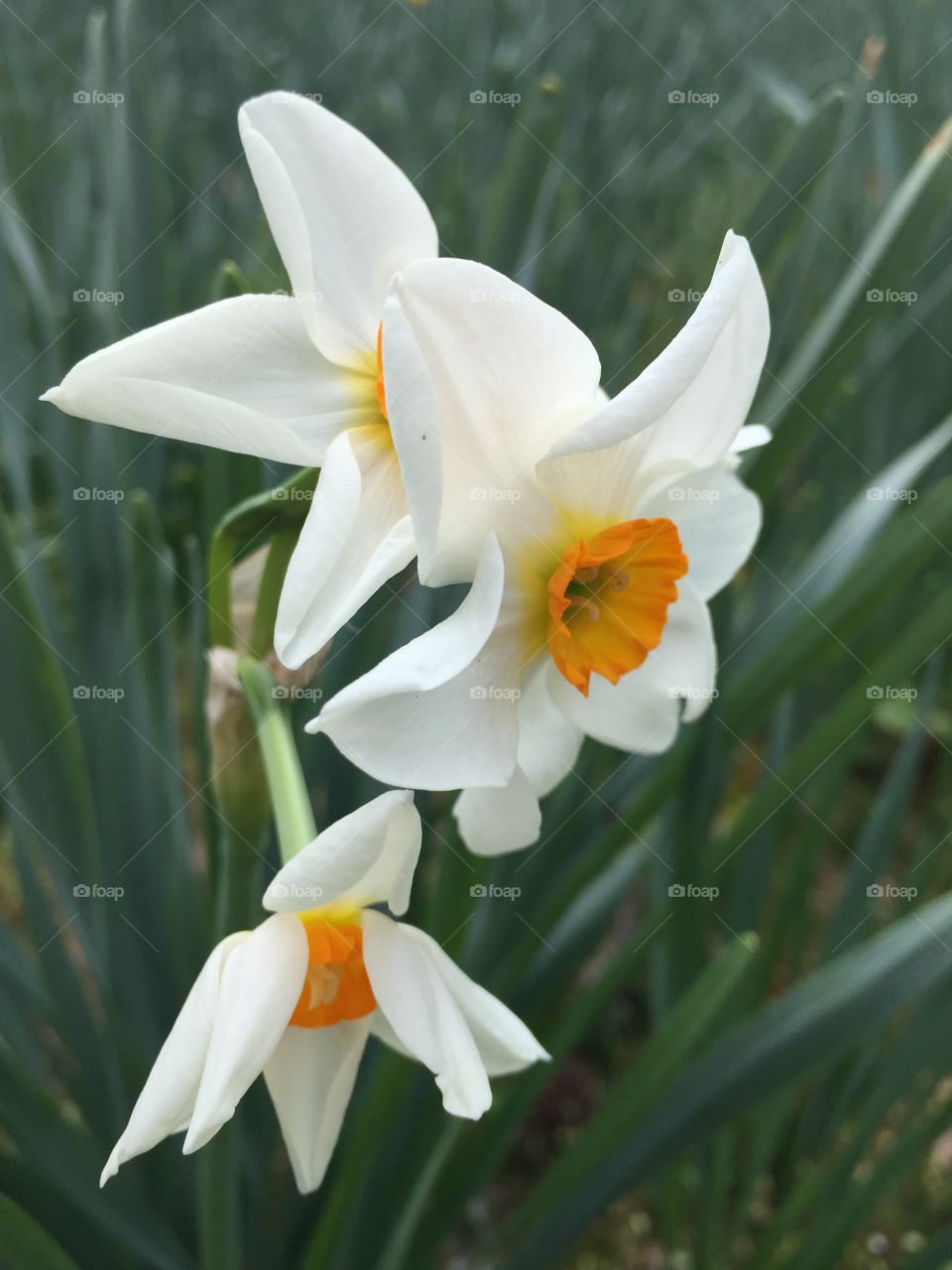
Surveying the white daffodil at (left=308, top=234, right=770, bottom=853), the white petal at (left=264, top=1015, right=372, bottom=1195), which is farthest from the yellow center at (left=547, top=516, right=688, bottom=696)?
the white petal at (left=264, top=1015, right=372, bottom=1195)

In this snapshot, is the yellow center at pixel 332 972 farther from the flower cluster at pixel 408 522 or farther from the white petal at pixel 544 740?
the white petal at pixel 544 740

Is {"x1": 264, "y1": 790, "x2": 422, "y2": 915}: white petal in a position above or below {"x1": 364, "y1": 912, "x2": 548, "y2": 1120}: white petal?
Answer: above

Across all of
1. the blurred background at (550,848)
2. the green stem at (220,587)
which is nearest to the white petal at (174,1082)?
the blurred background at (550,848)

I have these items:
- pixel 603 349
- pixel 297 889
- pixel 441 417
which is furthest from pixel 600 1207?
pixel 603 349

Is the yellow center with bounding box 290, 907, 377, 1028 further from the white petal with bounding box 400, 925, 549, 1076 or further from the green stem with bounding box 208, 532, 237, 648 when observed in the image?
the green stem with bounding box 208, 532, 237, 648

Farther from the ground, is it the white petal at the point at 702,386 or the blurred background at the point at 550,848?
the white petal at the point at 702,386

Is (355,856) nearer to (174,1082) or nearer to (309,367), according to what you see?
(174,1082)

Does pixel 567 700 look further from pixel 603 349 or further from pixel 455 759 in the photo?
pixel 603 349
